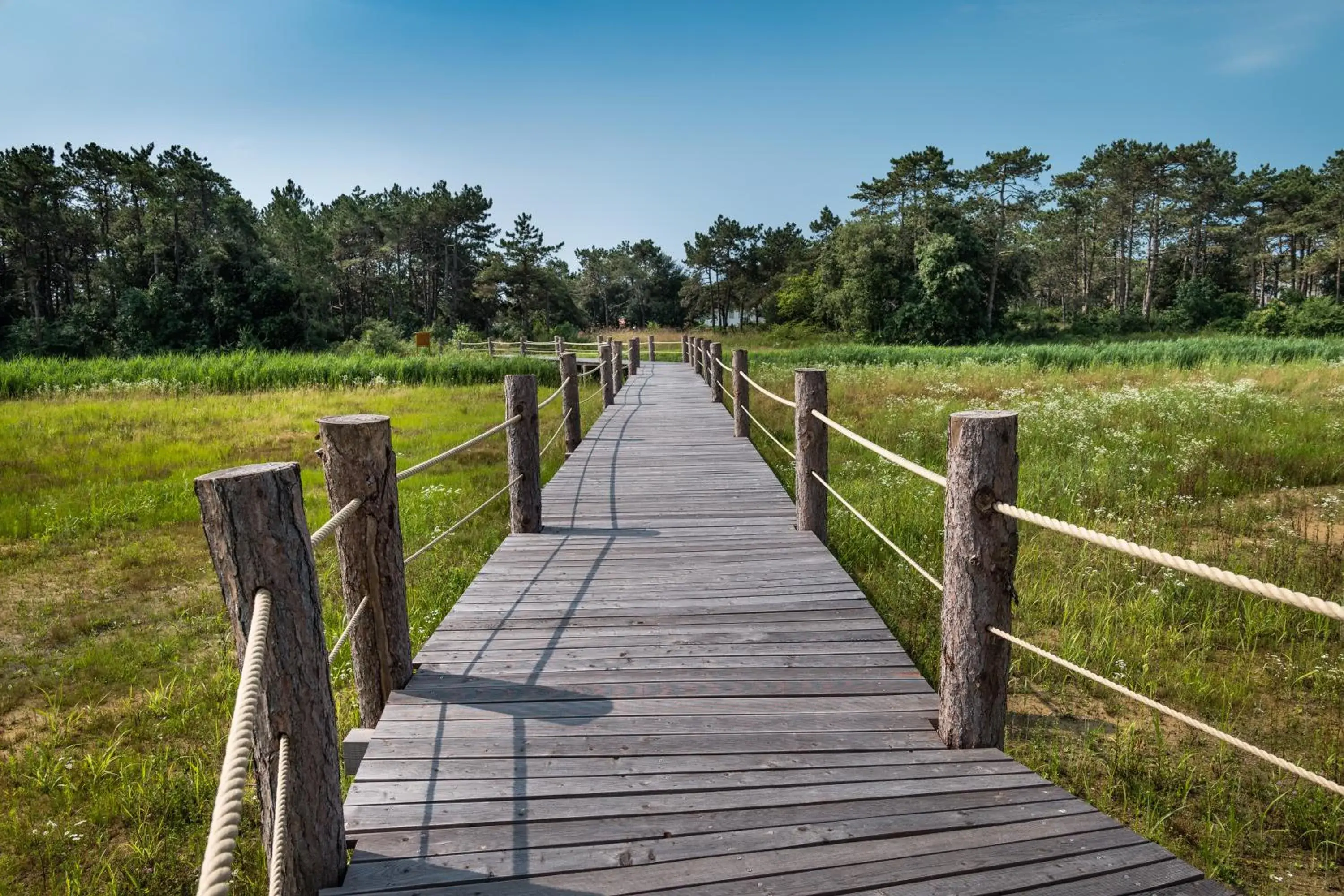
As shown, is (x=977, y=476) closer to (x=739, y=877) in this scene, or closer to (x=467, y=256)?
(x=739, y=877)

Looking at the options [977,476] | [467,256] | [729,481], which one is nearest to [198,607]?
[729,481]

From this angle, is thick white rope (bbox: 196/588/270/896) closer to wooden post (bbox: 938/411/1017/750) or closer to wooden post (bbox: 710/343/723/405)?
wooden post (bbox: 938/411/1017/750)

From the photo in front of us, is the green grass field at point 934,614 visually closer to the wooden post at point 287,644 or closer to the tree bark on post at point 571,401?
the wooden post at point 287,644

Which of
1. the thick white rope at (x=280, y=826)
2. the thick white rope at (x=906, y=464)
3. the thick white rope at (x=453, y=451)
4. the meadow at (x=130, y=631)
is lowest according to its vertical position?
the meadow at (x=130, y=631)

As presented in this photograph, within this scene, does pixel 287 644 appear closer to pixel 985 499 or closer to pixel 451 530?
pixel 985 499

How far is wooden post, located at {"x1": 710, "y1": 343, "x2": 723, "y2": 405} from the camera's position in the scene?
1389 cm

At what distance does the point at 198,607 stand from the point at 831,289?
48.4m

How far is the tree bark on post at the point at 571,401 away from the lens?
28.5 feet

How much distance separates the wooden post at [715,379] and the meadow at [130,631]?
152 inches

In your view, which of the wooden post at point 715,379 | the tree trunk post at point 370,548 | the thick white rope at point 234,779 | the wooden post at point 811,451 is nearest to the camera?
the thick white rope at point 234,779

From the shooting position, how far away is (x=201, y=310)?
1649 inches

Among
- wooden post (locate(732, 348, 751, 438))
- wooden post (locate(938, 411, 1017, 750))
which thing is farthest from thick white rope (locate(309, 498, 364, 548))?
wooden post (locate(732, 348, 751, 438))

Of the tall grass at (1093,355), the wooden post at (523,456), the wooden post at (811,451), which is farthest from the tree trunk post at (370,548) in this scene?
the tall grass at (1093,355)

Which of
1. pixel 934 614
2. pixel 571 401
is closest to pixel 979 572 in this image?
pixel 934 614
